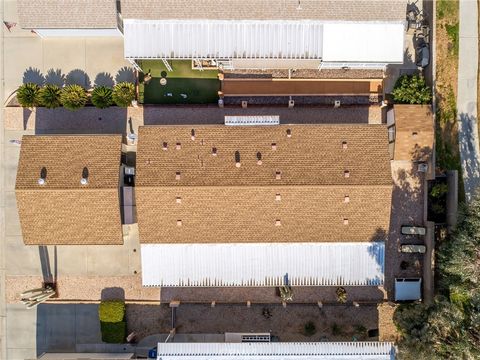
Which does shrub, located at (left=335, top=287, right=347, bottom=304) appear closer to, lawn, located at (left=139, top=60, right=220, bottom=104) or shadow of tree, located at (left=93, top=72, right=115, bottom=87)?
lawn, located at (left=139, top=60, right=220, bottom=104)

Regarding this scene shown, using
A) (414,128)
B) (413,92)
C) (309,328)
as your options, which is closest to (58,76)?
(413,92)

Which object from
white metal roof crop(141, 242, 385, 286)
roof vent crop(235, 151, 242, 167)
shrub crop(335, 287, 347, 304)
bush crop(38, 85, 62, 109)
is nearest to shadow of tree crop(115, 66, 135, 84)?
bush crop(38, 85, 62, 109)

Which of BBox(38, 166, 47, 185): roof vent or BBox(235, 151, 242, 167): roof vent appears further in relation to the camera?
BBox(235, 151, 242, 167): roof vent

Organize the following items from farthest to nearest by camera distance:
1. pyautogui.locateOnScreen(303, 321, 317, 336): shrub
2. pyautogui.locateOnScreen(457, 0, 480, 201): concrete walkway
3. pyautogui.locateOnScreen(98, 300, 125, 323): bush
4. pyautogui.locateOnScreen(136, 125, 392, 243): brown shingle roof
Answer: pyautogui.locateOnScreen(303, 321, 317, 336): shrub
pyautogui.locateOnScreen(457, 0, 480, 201): concrete walkway
pyautogui.locateOnScreen(98, 300, 125, 323): bush
pyautogui.locateOnScreen(136, 125, 392, 243): brown shingle roof

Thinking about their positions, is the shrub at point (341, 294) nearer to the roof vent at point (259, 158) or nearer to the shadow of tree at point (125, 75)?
the roof vent at point (259, 158)

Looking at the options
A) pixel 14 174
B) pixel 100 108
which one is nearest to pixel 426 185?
pixel 100 108

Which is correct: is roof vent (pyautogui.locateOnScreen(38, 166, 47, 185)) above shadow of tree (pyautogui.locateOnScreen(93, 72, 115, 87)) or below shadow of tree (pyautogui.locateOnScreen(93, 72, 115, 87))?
below
